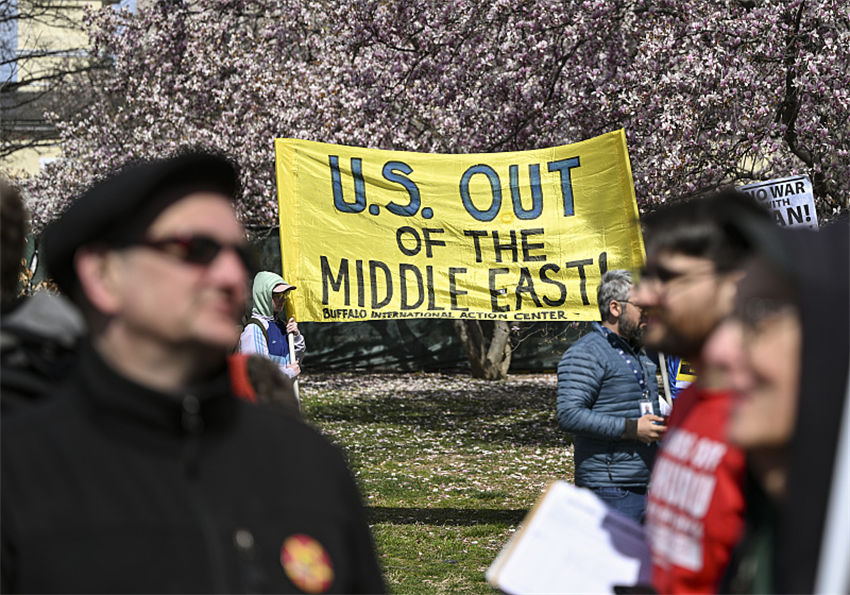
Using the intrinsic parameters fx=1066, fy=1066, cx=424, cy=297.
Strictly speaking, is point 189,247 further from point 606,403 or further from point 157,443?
point 606,403

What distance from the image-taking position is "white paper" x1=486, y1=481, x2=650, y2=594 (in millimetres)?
2209

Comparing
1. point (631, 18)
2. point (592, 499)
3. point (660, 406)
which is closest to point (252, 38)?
point (631, 18)

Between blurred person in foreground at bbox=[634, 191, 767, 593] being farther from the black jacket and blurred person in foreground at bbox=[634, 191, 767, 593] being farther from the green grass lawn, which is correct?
the green grass lawn

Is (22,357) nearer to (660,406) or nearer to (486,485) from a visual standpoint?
(660,406)

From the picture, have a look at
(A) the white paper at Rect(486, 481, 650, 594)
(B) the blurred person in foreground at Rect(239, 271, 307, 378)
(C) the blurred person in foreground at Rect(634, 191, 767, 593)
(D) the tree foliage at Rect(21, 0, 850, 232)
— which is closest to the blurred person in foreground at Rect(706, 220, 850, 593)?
(C) the blurred person in foreground at Rect(634, 191, 767, 593)

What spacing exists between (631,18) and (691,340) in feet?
40.7

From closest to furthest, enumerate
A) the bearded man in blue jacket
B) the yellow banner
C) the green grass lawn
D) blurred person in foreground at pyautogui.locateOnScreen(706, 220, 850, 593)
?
blurred person in foreground at pyautogui.locateOnScreen(706, 220, 850, 593) < the bearded man in blue jacket < the yellow banner < the green grass lawn

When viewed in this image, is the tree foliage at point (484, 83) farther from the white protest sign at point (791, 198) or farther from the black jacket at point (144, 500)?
the black jacket at point (144, 500)

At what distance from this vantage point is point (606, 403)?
460 cm

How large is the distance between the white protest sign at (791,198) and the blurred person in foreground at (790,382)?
20.4 ft

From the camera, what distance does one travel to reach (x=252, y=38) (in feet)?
64.8

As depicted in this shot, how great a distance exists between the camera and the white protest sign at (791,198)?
7.66 metres

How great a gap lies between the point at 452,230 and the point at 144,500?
5773 mm

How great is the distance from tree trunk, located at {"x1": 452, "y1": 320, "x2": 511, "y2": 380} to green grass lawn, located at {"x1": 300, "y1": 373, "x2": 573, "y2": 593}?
38cm
